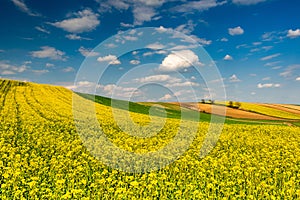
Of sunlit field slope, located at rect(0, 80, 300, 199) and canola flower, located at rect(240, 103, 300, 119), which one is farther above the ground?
canola flower, located at rect(240, 103, 300, 119)

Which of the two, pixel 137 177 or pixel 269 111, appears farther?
pixel 269 111

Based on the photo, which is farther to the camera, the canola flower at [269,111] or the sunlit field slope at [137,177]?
the canola flower at [269,111]

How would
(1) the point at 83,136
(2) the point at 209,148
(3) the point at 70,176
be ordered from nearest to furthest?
1. (3) the point at 70,176
2. (2) the point at 209,148
3. (1) the point at 83,136

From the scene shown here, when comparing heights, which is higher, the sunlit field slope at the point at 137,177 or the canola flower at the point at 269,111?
the canola flower at the point at 269,111

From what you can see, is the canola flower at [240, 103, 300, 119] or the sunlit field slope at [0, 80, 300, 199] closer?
the sunlit field slope at [0, 80, 300, 199]

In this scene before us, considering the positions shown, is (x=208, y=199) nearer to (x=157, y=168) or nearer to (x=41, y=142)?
(x=157, y=168)

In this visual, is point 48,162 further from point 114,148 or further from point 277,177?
point 277,177

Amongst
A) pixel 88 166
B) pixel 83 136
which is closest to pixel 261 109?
pixel 83 136

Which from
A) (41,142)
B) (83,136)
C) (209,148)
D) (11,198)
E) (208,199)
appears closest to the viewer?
(11,198)

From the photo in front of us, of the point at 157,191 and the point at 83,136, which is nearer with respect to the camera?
the point at 157,191

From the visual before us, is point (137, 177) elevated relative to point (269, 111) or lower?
lower

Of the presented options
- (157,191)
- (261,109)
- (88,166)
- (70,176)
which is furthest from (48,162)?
(261,109)

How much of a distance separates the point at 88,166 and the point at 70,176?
1.63 m

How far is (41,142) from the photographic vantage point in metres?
15.6
